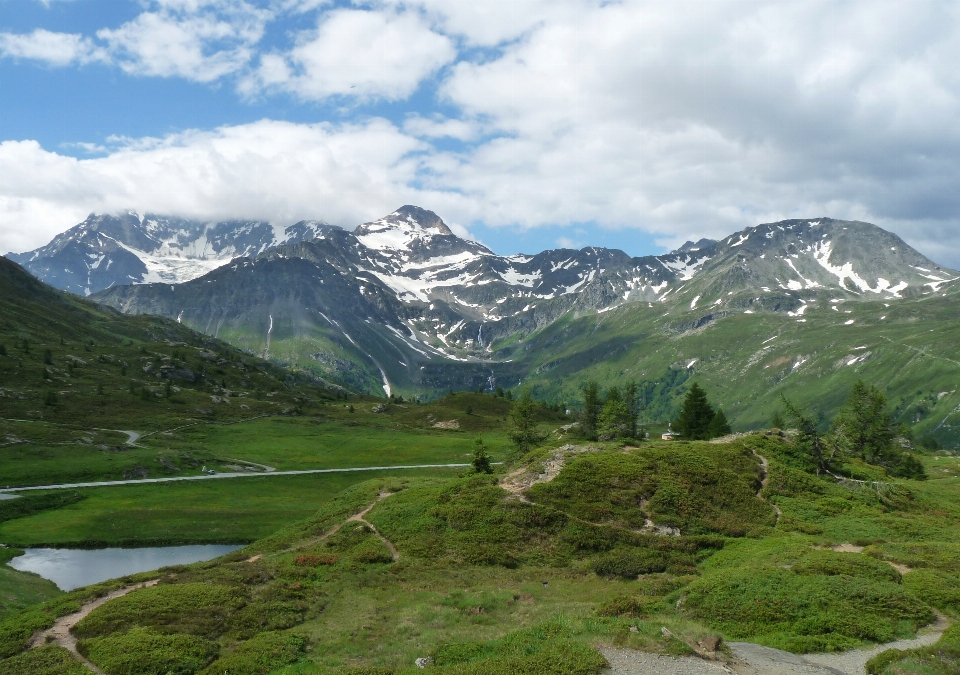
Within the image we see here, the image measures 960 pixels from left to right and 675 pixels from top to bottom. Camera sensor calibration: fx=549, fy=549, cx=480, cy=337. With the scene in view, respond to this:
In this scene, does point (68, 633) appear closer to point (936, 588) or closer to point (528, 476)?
point (528, 476)

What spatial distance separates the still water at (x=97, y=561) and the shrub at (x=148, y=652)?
38.9 metres

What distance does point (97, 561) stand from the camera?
69.1m

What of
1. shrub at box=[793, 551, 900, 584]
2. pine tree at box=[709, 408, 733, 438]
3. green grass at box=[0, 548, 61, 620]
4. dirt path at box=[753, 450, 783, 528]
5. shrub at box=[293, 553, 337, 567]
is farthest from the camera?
pine tree at box=[709, 408, 733, 438]

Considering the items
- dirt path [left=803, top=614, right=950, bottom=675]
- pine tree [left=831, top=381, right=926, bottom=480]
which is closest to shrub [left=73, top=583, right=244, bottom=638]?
dirt path [left=803, top=614, right=950, bottom=675]

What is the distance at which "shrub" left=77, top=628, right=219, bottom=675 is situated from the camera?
82.5ft

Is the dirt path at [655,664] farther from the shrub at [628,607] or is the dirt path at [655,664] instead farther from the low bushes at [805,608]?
the shrub at [628,607]

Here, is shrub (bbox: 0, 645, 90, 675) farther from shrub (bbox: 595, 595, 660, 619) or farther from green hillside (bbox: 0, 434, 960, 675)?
shrub (bbox: 595, 595, 660, 619)

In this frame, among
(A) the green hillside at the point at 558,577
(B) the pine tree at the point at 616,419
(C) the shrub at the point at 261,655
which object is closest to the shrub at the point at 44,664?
(A) the green hillside at the point at 558,577

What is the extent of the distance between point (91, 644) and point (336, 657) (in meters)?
12.3

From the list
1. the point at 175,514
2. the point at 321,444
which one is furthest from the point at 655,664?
the point at 321,444

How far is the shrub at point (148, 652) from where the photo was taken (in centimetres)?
2516

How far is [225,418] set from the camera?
181125 millimetres

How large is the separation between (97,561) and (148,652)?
55.2m

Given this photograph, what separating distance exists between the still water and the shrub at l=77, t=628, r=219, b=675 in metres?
38.9
